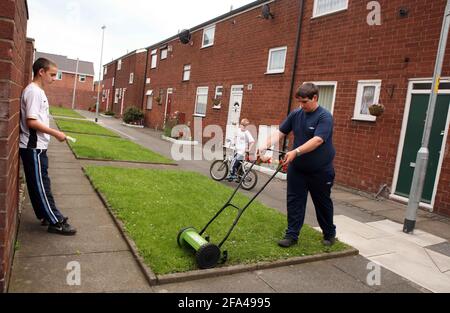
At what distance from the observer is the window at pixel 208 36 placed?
19.5 meters

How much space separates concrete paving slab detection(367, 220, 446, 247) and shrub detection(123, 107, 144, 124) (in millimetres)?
22991

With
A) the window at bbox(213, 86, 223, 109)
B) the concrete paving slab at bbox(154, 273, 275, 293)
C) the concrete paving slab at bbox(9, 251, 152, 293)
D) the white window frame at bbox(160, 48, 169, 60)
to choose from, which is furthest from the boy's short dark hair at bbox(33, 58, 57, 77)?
the white window frame at bbox(160, 48, 169, 60)

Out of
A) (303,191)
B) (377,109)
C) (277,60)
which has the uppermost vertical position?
(277,60)

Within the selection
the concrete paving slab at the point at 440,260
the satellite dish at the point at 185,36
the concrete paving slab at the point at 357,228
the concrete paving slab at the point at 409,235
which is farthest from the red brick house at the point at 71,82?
the concrete paving slab at the point at 440,260

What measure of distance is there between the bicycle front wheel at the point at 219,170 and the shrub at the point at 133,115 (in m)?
19.1

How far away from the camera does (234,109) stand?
16672mm

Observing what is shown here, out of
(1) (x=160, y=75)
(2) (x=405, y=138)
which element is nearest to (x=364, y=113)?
(2) (x=405, y=138)

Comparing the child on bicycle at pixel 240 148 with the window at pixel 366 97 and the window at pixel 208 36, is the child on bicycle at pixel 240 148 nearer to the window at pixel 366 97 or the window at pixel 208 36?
the window at pixel 366 97

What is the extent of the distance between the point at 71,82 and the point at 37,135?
6087 cm

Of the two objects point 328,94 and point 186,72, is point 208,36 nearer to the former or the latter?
point 186,72

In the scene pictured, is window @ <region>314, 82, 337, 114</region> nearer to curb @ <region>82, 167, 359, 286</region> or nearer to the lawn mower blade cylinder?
curb @ <region>82, 167, 359, 286</region>

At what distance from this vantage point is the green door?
8.40m

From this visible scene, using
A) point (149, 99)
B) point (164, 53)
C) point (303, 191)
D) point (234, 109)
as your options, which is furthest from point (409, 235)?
point (149, 99)

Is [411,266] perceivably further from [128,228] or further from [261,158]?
[128,228]
